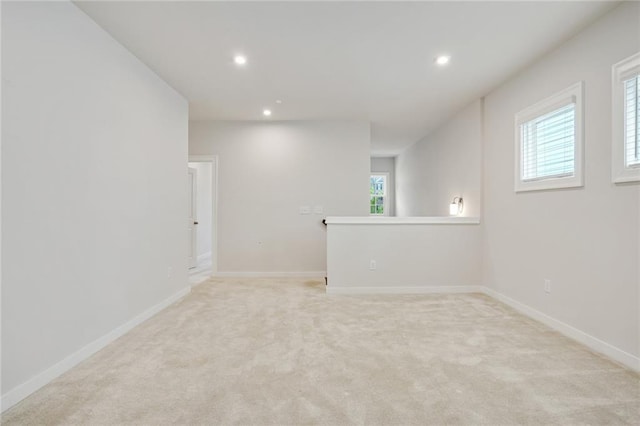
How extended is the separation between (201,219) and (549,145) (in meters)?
6.62

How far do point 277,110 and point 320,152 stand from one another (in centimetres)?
101

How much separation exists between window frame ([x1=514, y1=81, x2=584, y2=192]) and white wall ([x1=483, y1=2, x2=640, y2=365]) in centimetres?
A: 5

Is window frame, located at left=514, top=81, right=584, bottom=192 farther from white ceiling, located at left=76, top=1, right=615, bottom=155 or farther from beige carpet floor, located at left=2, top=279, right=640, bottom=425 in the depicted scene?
beige carpet floor, located at left=2, top=279, right=640, bottom=425

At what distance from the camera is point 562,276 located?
2920 millimetres

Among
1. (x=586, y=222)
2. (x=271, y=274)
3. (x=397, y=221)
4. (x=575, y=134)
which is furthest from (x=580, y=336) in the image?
(x=271, y=274)

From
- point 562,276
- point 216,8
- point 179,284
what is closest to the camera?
point 216,8

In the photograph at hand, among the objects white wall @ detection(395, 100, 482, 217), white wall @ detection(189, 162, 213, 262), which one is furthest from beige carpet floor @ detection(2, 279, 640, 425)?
white wall @ detection(189, 162, 213, 262)

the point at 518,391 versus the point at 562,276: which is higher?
the point at 562,276

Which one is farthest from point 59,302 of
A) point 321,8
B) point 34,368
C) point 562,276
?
point 562,276

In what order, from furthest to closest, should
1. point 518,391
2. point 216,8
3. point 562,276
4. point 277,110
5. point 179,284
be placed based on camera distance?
point 277,110, point 179,284, point 562,276, point 216,8, point 518,391

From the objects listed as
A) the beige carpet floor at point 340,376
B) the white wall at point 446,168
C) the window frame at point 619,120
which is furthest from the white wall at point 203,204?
the window frame at point 619,120

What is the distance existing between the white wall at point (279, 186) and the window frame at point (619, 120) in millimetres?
3319

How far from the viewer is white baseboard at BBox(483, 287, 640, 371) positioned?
2.26m

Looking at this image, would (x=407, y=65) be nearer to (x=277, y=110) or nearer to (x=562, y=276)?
(x=277, y=110)
